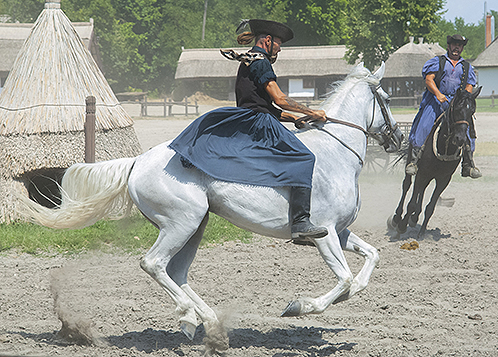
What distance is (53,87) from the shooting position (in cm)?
930

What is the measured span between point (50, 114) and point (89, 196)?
471 centimetres

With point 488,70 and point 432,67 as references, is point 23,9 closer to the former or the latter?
point 488,70

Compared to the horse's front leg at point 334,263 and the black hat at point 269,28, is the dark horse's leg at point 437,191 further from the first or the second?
the black hat at point 269,28

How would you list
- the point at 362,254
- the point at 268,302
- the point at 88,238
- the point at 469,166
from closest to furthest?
the point at 362,254, the point at 268,302, the point at 88,238, the point at 469,166

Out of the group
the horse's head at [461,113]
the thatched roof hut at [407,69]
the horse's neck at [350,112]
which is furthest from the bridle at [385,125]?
the thatched roof hut at [407,69]

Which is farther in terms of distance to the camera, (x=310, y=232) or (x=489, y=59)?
(x=489, y=59)

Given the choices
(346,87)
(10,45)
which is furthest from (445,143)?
(10,45)

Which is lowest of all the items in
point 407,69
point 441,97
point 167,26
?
point 407,69

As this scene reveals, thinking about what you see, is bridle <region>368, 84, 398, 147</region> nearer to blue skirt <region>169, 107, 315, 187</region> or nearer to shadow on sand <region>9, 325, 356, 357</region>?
blue skirt <region>169, 107, 315, 187</region>

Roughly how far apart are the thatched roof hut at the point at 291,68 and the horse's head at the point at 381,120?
45.3 metres

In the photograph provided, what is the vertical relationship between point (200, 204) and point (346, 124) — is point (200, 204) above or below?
below

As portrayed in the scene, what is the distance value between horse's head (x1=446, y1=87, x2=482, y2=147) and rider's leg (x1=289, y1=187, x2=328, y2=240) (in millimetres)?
4277

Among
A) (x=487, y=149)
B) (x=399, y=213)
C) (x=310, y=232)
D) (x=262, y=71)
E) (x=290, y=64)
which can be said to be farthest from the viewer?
(x=290, y=64)

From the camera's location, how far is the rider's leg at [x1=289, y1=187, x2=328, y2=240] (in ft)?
14.7
